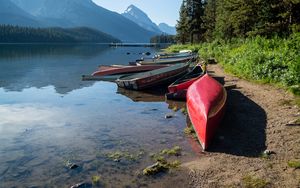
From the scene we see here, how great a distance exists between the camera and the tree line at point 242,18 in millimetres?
31469

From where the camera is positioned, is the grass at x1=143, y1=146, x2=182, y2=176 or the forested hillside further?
the forested hillside

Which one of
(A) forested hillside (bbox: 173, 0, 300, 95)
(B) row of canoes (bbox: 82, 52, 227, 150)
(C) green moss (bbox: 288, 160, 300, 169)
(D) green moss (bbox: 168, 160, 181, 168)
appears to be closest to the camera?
(C) green moss (bbox: 288, 160, 300, 169)

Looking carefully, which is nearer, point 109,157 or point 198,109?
point 109,157

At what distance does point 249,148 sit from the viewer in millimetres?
10719

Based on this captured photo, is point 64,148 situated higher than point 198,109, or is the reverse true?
point 198,109

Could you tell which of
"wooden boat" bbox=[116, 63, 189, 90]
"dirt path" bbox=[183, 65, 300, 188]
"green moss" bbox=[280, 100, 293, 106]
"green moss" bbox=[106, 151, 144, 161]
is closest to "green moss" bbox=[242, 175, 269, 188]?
"dirt path" bbox=[183, 65, 300, 188]

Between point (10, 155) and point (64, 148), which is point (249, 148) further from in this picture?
point (10, 155)

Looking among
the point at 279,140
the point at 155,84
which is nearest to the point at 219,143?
the point at 279,140

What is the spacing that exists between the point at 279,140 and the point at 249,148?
1.02 metres

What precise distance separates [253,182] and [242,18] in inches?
1449

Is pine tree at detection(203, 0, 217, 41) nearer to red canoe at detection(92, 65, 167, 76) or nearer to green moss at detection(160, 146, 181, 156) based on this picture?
red canoe at detection(92, 65, 167, 76)

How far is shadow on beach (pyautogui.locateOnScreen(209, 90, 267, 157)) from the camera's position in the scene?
423 inches

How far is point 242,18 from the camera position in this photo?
42.2 meters

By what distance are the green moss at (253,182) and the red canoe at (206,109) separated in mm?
2642
